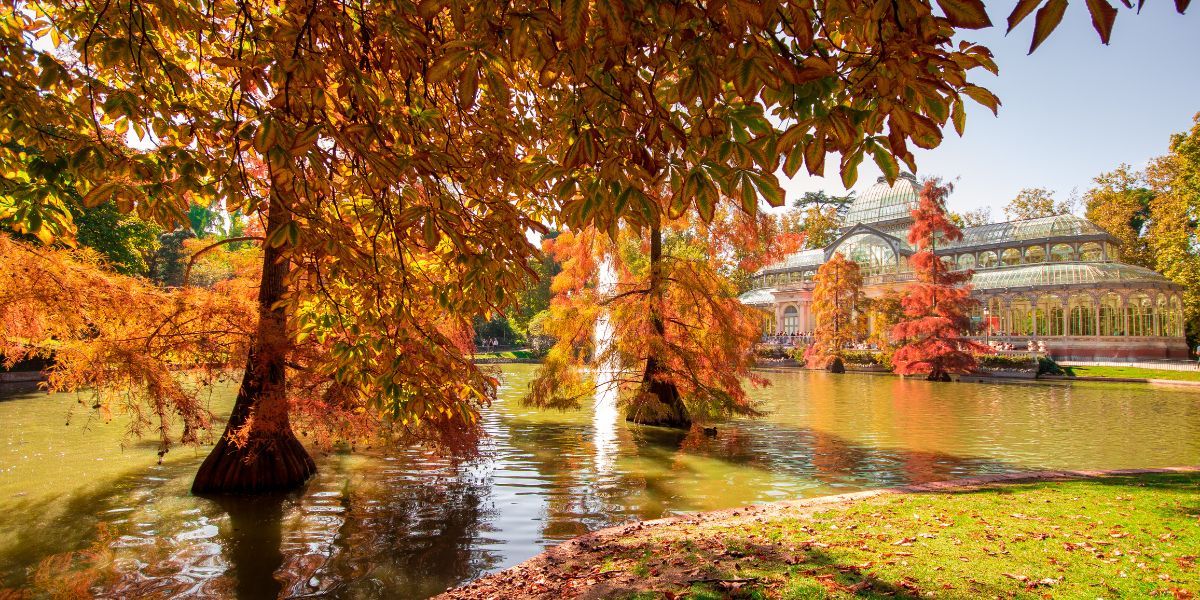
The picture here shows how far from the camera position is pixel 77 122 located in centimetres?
468

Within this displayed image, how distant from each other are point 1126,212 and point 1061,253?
8.19m

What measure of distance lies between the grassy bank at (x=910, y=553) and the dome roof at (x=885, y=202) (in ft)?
152

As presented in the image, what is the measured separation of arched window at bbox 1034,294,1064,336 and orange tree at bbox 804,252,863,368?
1101cm

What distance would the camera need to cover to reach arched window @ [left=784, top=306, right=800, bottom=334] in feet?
160

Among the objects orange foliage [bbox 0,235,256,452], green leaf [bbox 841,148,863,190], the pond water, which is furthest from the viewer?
orange foliage [bbox 0,235,256,452]

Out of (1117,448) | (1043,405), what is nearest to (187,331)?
(1117,448)

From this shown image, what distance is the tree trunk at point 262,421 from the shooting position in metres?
8.63

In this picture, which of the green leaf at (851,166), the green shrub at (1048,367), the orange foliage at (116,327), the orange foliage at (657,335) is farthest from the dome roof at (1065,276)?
the green leaf at (851,166)

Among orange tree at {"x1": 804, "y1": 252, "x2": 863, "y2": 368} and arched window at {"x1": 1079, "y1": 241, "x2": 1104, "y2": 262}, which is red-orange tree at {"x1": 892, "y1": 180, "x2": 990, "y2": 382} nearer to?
orange tree at {"x1": 804, "y1": 252, "x2": 863, "y2": 368}

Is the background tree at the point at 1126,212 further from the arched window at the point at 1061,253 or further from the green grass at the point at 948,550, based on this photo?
the green grass at the point at 948,550

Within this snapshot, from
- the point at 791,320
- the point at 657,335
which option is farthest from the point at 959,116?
the point at 791,320

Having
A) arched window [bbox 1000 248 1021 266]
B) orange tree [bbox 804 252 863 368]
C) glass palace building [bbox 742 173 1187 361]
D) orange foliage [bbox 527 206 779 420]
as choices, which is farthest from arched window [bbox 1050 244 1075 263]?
orange foliage [bbox 527 206 779 420]

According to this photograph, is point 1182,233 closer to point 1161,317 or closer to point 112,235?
point 1161,317

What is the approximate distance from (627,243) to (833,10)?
44.1ft
